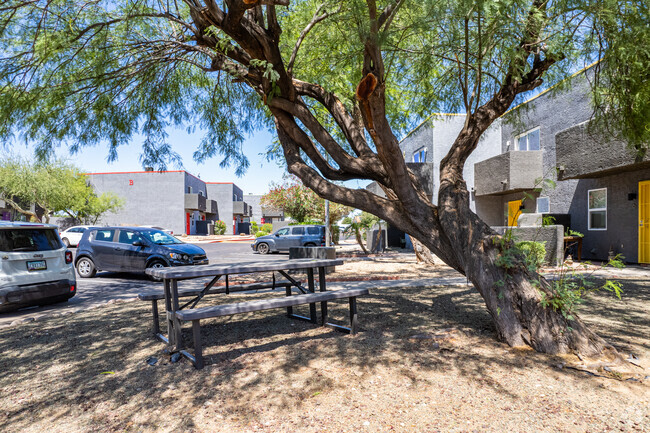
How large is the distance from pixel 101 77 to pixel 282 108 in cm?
310

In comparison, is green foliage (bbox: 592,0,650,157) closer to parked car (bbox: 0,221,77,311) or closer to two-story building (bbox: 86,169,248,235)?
parked car (bbox: 0,221,77,311)

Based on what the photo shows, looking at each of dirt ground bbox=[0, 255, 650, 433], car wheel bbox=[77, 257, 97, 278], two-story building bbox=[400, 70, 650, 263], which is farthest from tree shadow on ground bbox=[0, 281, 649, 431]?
car wheel bbox=[77, 257, 97, 278]

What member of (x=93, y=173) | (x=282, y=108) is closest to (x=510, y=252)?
(x=282, y=108)

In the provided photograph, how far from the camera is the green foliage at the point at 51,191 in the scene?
3347 cm

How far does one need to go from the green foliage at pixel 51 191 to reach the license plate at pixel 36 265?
2909 cm

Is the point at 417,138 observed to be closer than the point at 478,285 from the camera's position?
No

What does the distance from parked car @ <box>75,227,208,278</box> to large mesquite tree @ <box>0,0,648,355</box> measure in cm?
372

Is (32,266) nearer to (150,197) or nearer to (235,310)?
(235,310)

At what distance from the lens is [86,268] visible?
12711 mm

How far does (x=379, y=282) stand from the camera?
10.3 metres

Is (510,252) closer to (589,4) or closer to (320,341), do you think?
(320,341)

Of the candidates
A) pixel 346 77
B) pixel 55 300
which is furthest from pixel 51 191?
pixel 346 77

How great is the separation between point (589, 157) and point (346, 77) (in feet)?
28.5

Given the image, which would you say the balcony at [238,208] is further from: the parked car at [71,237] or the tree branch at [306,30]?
the tree branch at [306,30]
